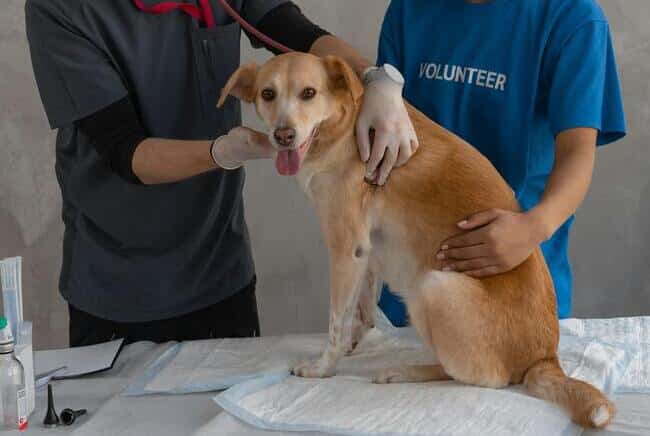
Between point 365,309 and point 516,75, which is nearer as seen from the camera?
point 516,75

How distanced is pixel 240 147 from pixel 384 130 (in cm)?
27

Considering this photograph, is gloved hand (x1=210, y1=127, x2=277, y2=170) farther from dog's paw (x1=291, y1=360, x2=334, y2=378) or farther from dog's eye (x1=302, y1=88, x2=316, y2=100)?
dog's paw (x1=291, y1=360, x2=334, y2=378)

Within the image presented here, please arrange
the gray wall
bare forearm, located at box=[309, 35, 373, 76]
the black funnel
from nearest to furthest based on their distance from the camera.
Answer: the black funnel
bare forearm, located at box=[309, 35, 373, 76]
the gray wall

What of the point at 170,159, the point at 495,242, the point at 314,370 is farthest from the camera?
the point at 170,159

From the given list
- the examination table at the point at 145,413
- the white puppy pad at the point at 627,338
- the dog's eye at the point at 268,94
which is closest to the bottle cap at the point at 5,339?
the examination table at the point at 145,413

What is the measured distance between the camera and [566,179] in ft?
4.75

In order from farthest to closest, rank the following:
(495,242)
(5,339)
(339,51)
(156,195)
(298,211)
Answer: (298,211), (156,195), (339,51), (495,242), (5,339)

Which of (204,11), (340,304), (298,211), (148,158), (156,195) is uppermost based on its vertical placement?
(204,11)

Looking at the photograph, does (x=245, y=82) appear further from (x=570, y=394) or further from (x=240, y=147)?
(x=570, y=394)

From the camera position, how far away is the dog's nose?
1426 millimetres

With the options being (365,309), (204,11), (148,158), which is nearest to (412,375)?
(365,309)

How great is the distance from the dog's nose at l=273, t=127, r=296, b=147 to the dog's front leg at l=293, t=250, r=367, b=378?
0.77 ft

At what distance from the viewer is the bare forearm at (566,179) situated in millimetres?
1417

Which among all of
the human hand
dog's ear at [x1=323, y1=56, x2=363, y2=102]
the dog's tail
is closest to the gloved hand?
dog's ear at [x1=323, y1=56, x2=363, y2=102]
